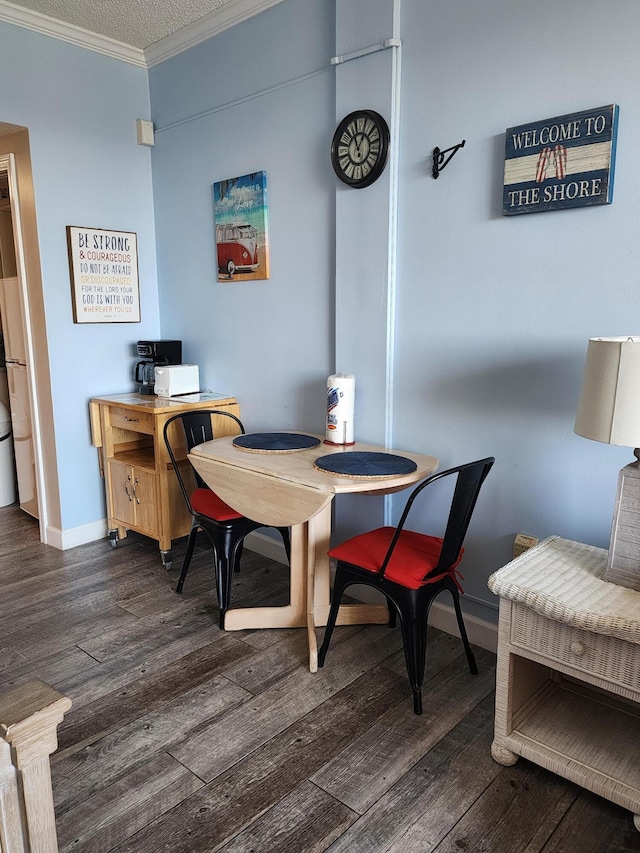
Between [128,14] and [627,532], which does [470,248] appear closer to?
[627,532]

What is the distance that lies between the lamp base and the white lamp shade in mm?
169

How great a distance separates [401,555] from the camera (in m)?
2.07

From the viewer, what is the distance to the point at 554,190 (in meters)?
1.94

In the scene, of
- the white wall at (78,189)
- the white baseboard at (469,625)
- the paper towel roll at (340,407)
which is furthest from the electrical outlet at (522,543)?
the white wall at (78,189)

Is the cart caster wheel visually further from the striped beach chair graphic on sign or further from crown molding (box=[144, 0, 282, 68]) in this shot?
crown molding (box=[144, 0, 282, 68])

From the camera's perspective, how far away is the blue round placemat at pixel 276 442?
2.51m

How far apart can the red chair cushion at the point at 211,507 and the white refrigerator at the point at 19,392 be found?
144cm

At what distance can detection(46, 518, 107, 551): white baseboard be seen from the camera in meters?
3.39

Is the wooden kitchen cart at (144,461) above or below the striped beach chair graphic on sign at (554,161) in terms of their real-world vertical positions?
below

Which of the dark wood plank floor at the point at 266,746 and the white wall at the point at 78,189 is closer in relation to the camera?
the dark wood plank floor at the point at 266,746

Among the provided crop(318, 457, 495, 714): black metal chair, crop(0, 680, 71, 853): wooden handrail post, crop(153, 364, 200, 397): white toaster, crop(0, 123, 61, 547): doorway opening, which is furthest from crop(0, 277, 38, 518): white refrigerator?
crop(0, 680, 71, 853): wooden handrail post

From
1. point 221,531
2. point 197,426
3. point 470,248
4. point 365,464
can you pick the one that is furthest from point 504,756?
point 197,426

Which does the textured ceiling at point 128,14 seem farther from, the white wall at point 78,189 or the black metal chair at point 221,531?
the black metal chair at point 221,531

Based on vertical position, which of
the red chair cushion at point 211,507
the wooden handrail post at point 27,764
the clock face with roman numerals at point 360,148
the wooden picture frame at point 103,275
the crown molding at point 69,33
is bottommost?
the red chair cushion at point 211,507
